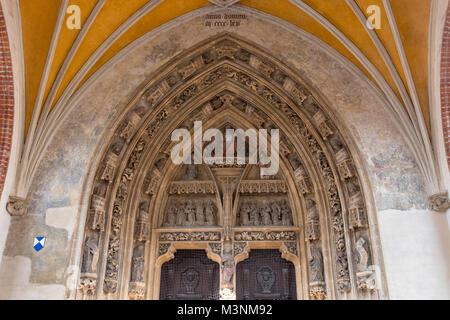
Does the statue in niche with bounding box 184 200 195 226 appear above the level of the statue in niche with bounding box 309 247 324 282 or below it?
above

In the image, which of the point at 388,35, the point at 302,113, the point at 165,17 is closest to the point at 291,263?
the point at 302,113

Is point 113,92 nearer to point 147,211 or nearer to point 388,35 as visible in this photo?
point 147,211

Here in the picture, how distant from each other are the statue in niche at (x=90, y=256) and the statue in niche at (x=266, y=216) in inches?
138

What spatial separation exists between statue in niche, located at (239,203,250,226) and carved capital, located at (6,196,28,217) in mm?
4305

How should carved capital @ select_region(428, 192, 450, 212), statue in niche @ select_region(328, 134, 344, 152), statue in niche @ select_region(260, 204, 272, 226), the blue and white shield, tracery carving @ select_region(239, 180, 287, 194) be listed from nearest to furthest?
1. carved capital @ select_region(428, 192, 450, 212)
2. the blue and white shield
3. statue in niche @ select_region(328, 134, 344, 152)
4. statue in niche @ select_region(260, 204, 272, 226)
5. tracery carving @ select_region(239, 180, 287, 194)

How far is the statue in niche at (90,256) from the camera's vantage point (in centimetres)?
740

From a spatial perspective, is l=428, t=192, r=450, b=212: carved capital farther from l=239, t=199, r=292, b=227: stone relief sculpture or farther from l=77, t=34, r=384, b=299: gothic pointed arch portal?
l=239, t=199, r=292, b=227: stone relief sculpture

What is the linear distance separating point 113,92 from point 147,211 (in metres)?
2.54

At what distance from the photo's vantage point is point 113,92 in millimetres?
8500

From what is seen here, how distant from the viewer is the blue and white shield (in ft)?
23.6

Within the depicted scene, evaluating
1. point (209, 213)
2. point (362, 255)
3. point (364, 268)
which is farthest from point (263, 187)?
point (364, 268)

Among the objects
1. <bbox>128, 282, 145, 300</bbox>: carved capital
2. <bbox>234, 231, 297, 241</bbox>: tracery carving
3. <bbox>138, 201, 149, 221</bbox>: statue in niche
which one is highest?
<bbox>138, 201, 149, 221</bbox>: statue in niche

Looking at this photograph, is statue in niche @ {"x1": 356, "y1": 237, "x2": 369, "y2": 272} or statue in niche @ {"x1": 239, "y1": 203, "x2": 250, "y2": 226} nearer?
statue in niche @ {"x1": 356, "y1": 237, "x2": 369, "y2": 272}

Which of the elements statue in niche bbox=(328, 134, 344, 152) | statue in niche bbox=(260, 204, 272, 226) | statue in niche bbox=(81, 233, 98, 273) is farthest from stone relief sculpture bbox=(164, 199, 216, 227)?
statue in niche bbox=(328, 134, 344, 152)
